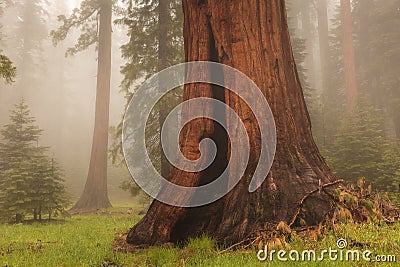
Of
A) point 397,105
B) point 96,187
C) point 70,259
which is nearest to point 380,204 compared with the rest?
point 70,259

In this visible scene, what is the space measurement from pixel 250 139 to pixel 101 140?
13482mm

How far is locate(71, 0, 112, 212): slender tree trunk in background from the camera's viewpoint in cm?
1547

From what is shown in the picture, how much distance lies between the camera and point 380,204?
470 centimetres

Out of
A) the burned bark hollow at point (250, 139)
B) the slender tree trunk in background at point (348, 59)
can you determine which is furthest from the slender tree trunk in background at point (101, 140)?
the slender tree trunk in background at point (348, 59)

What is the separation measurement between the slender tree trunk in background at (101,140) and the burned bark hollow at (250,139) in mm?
11298

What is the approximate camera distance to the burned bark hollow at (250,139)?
4.18 meters

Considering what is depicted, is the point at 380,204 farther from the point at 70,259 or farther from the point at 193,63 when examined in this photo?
the point at 70,259

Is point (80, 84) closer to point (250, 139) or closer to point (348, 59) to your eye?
point (348, 59)

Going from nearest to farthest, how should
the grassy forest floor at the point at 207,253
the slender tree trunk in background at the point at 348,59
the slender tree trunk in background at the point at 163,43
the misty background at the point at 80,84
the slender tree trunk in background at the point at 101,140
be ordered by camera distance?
the grassy forest floor at the point at 207,253, the slender tree trunk in background at the point at 163,43, the slender tree trunk in background at the point at 101,140, the slender tree trunk in background at the point at 348,59, the misty background at the point at 80,84

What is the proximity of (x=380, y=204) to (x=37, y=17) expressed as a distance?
146 ft

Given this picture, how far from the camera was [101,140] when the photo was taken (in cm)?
1686

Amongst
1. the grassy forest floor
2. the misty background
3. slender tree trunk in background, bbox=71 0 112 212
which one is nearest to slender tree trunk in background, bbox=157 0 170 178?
the misty background

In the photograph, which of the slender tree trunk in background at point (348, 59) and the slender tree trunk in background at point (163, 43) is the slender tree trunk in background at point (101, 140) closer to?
the slender tree trunk in background at point (163, 43)

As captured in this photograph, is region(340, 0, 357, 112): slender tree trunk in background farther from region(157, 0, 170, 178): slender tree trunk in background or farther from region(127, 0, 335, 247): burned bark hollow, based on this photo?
region(127, 0, 335, 247): burned bark hollow
